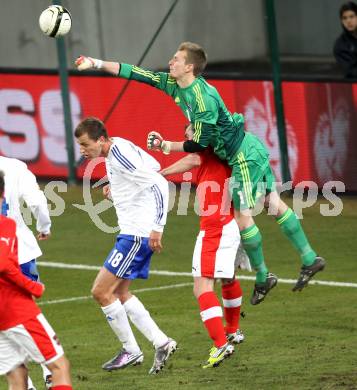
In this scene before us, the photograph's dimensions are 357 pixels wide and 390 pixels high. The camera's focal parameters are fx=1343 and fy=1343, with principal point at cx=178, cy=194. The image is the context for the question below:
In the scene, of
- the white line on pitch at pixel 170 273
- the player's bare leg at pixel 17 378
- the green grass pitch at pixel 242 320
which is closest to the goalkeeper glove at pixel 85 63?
the green grass pitch at pixel 242 320

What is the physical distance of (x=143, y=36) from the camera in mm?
23594

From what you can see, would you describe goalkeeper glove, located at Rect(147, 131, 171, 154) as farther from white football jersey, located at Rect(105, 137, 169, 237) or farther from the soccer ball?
the soccer ball

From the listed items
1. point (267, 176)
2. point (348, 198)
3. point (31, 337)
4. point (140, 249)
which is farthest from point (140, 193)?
point (348, 198)

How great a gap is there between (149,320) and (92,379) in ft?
2.45

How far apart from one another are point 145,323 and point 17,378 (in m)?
2.50

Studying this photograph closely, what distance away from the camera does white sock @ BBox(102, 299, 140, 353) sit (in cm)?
1128

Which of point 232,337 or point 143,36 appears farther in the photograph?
point 143,36

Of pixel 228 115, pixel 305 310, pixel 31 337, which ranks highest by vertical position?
pixel 228 115

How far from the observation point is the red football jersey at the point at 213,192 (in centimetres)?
1149

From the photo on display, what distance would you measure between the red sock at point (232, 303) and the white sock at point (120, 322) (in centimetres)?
102

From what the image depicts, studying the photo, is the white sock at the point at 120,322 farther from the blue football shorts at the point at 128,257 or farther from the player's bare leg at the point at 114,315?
the blue football shorts at the point at 128,257

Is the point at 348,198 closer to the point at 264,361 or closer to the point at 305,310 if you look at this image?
the point at 305,310

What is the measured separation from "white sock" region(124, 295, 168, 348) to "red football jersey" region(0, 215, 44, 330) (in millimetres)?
2591

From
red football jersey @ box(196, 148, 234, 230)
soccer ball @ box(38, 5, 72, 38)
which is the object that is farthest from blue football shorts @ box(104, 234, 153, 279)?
soccer ball @ box(38, 5, 72, 38)
